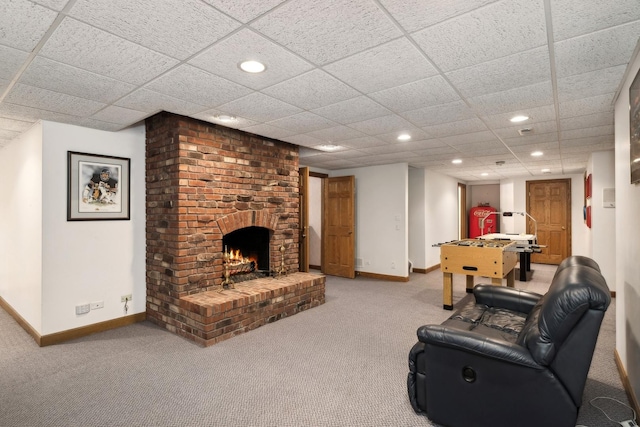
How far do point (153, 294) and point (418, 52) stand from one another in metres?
3.70

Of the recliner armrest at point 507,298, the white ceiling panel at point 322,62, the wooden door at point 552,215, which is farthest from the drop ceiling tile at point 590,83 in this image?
the wooden door at point 552,215

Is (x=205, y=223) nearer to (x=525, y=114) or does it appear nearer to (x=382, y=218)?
(x=525, y=114)

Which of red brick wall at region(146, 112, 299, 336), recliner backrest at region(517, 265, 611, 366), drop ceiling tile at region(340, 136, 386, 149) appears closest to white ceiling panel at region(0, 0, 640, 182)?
red brick wall at region(146, 112, 299, 336)

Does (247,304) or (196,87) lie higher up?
(196,87)

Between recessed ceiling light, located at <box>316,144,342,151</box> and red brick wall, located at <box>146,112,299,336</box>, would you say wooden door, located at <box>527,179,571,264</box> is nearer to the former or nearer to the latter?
recessed ceiling light, located at <box>316,144,342,151</box>

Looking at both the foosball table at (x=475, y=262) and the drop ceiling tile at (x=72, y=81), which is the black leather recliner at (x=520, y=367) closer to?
the foosball table at (x=475, y=262)

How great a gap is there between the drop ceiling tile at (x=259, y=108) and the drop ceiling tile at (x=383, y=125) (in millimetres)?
832

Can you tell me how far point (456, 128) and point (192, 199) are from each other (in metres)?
3.02

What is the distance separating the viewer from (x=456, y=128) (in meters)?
3.92

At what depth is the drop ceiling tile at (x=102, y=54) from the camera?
6.12 feet

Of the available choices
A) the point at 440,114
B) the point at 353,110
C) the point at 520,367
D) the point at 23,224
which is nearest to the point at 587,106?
the point at 440,114

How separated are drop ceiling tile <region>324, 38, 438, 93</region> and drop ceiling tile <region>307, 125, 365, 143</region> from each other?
1.29 metres

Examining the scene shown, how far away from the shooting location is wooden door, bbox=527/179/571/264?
8.38m

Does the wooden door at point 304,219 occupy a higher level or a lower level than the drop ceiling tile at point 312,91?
lower
